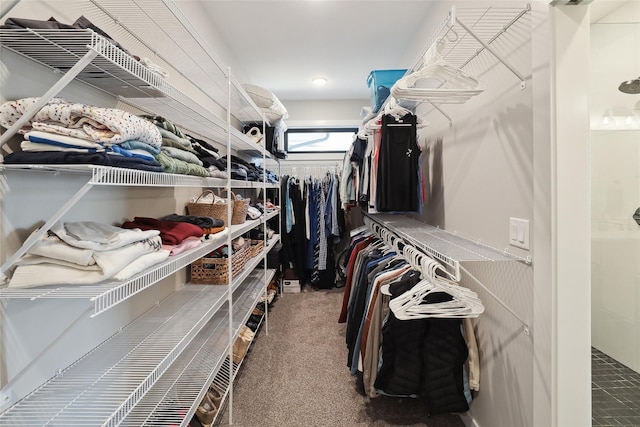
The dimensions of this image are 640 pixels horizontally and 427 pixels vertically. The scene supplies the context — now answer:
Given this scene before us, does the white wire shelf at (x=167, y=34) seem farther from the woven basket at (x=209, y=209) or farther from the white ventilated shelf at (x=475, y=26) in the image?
the white ventilated shelf at (x=475, y=26)

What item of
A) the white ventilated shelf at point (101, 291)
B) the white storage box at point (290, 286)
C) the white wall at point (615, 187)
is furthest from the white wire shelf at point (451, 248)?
the white storage box at point (290, 286)

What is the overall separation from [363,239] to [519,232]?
5.05 feet

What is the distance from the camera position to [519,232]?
4.06 ft

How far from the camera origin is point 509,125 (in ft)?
4.29

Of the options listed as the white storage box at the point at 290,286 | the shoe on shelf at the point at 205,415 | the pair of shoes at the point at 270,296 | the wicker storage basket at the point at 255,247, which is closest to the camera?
the shoe on shelf at the point at 205,415

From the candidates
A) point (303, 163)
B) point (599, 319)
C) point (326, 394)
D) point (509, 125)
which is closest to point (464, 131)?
point (509, 125)

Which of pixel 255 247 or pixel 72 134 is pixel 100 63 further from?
pixel 255 247

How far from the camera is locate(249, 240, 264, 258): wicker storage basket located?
245 centimetres

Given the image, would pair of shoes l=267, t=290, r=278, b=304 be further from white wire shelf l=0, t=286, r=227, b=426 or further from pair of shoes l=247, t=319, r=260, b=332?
white wire shelf l=0, t=286, r=227, b=426

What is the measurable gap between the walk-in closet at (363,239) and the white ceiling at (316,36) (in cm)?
3

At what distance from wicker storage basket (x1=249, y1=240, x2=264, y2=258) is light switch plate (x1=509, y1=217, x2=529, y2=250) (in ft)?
5.90

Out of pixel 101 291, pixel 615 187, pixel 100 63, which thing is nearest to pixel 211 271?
pixel 101 291

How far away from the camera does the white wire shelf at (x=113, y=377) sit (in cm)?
85

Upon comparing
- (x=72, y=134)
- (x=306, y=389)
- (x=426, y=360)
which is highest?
(x=72, y=134)
